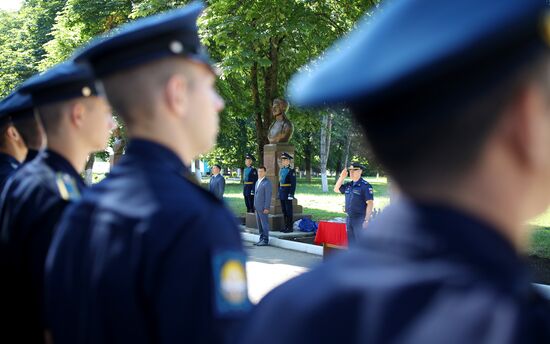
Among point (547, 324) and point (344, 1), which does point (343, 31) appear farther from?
point (547, 324)

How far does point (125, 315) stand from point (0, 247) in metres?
1.05

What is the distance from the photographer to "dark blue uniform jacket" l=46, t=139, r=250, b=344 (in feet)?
4.55

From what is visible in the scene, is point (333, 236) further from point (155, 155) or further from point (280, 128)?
point (155, 155)

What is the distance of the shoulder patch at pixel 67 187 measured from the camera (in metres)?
2.28

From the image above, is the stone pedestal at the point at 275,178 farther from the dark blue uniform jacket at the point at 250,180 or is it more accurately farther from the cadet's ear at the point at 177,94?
the cadet's ear at the point at 177,94

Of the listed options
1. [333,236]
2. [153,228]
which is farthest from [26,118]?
[333,236]

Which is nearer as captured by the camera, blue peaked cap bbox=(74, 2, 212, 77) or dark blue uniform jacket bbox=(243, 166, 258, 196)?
blue peaked cap bbox=(74, 2, 212, 77)

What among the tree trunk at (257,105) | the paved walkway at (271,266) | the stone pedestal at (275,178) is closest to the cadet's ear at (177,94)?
the paved walkway at (271,266)

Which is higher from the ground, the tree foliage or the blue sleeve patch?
the tree foliage

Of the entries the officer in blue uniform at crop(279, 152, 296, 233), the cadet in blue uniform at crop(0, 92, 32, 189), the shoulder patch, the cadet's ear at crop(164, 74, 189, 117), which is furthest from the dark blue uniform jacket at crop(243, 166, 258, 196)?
the cadet's ear at crop(164, 74, 189, 117)

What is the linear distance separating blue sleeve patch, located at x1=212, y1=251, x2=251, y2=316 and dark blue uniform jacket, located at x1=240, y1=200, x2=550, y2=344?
1.79 feet

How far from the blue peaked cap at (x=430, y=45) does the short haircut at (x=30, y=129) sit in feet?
8.72

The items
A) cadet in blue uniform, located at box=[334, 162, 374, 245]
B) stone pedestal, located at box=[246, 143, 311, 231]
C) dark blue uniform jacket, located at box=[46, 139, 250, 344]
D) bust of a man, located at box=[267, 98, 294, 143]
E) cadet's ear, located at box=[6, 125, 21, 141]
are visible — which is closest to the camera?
dark blue uniform jacket, located at box=[46, 139, 250, 344]

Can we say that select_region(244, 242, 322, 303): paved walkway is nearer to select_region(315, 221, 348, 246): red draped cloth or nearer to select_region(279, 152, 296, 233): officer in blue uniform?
select_region(315, 221, 348, 246): red draped cloth
